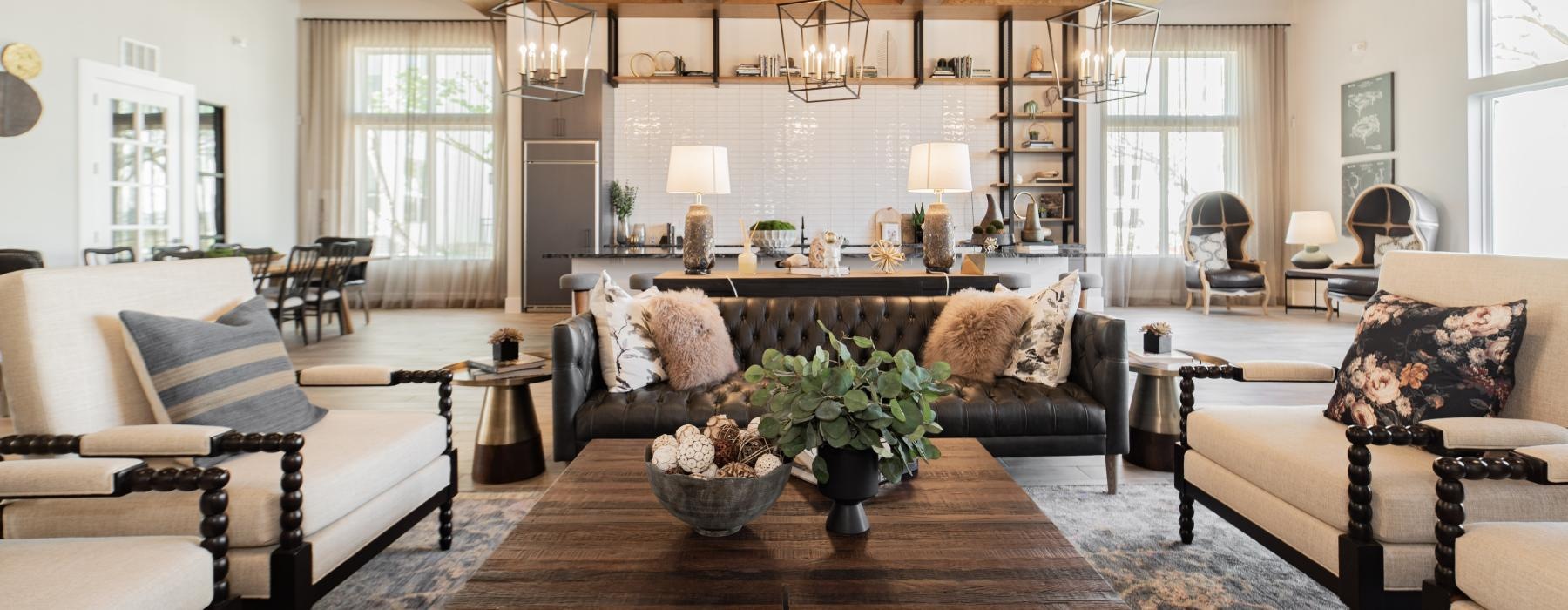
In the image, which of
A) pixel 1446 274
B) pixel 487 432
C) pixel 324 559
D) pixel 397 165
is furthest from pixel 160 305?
pixel 397 165

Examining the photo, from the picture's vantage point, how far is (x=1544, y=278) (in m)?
2.14

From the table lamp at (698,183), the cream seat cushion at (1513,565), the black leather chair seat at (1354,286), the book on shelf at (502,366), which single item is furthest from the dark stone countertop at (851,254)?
the cream seat cushion at (1513,565)

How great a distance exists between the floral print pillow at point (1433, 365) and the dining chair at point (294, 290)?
22.4 feet

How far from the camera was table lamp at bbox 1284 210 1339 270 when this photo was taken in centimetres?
925

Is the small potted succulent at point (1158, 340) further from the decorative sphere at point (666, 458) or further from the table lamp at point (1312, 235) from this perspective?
the table lamp at point (1312, 235)

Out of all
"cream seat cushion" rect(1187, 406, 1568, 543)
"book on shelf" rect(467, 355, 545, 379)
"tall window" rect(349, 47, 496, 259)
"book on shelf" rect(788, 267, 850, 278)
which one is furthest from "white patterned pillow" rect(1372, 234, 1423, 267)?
"tall window" rect(349, 47, 496, 259)

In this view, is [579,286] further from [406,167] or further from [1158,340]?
[406,167]

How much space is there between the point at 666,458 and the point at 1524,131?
918 cm

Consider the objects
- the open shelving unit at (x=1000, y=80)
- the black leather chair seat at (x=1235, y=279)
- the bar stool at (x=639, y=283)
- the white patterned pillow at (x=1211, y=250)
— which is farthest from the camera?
the white patterned pillow at (x=1211, y=250)

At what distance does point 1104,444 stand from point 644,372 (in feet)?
5.57

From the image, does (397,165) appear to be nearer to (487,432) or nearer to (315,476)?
(487,432)

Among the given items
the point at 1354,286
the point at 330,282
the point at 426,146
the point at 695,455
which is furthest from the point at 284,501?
the point at 426,146

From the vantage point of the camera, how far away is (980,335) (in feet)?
10.8

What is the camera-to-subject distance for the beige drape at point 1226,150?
1026 centimetres
